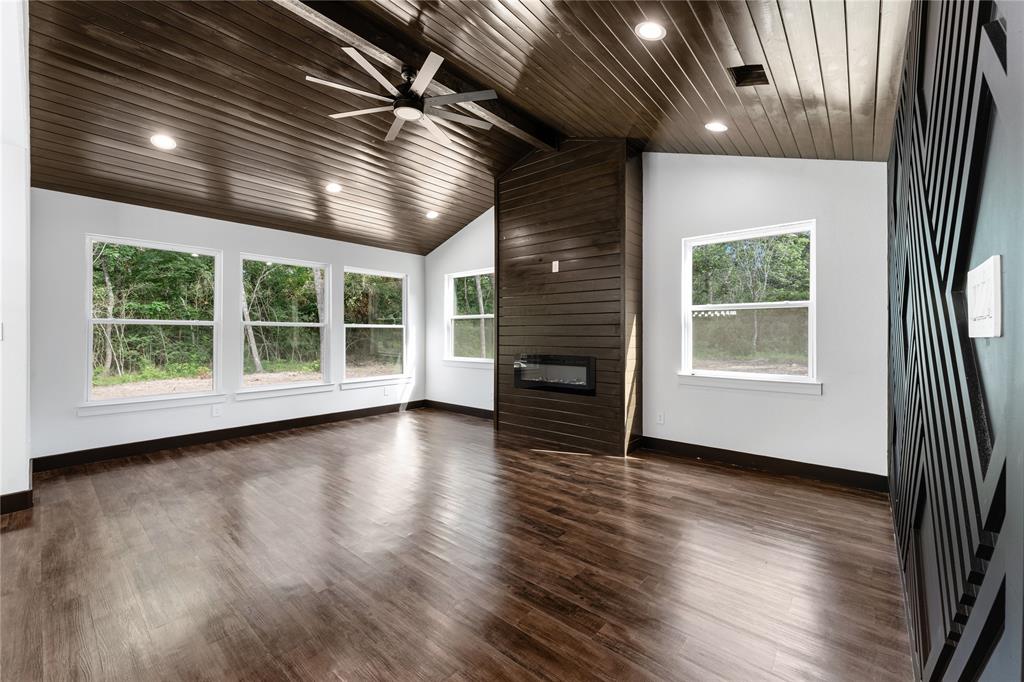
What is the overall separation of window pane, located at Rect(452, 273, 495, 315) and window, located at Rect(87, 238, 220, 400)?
3.17 meters

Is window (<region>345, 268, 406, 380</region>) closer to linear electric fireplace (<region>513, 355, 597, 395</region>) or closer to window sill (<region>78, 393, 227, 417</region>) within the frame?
window sill (<region>78, 393, 227, 417</region>)

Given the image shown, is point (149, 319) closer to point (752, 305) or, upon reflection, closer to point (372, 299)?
point (372, 299)

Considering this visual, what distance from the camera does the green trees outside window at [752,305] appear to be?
4.06m

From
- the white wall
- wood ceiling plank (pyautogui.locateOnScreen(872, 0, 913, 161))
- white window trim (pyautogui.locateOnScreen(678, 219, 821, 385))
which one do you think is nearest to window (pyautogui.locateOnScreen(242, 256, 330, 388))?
the white wall

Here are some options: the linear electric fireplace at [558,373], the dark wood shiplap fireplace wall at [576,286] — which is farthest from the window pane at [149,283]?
the linear electric fireplace at [558,373]

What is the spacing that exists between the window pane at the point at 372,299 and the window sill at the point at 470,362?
101 centimetres

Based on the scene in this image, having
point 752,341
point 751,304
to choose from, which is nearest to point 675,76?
point 751,304

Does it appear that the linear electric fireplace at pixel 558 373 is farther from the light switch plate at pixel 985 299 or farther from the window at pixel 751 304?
the light switch plate at pixel 985 299

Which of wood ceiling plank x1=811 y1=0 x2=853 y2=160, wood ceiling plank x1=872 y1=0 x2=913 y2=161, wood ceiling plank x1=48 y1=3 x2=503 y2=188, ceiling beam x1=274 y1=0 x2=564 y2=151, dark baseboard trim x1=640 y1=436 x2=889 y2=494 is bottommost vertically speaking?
dark baseboard trim x1=640 y1=436 x2=889 y2=494

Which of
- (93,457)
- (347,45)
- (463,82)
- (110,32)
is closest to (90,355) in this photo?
(93,457)

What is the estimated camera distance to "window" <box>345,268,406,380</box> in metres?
6.79

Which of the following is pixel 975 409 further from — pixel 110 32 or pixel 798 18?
pixel 110 32

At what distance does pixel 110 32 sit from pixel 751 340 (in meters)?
5.17

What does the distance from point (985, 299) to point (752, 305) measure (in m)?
3.70
